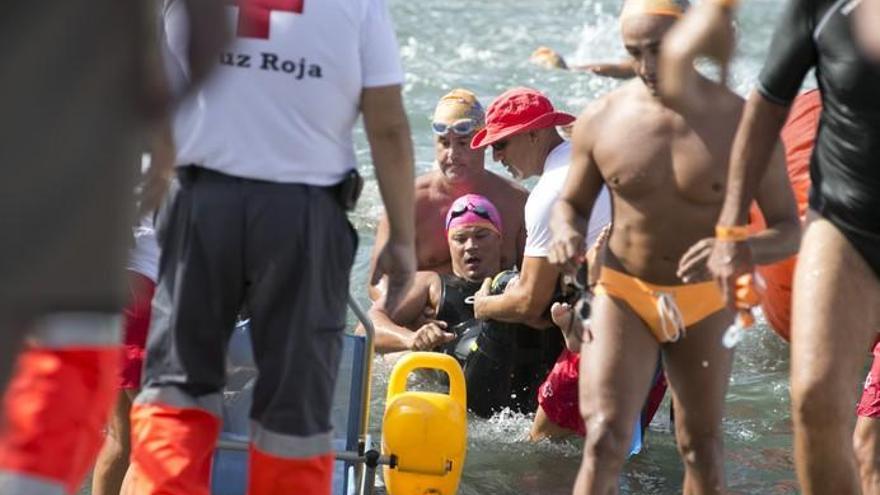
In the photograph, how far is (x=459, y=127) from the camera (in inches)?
372

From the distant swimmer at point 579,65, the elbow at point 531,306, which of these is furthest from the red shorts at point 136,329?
the distant swimmer at point 579,65

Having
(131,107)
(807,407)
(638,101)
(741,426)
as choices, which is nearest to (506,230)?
(741,426)

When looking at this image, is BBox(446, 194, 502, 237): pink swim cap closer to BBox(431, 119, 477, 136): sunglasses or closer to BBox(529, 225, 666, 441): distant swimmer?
BBox(431, 119, 477, 136): sunglasses

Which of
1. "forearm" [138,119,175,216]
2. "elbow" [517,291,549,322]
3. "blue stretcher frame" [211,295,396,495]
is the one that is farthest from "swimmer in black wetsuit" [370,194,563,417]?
"forearm" [138,119,175,216]

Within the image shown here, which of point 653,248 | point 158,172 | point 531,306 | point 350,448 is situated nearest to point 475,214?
point 531,306

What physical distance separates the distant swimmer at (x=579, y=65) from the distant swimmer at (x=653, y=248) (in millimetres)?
9729

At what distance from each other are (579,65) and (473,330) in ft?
31.6

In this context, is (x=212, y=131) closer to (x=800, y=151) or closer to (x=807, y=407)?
(x=807, y=407)

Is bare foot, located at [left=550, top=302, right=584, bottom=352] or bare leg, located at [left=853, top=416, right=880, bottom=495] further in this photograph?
bare foot, located at [left=550, top=302, right=584, bottom=352]

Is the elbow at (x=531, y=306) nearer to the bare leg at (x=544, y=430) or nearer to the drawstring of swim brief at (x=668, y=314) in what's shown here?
the bare leg at (x=544, y=430)

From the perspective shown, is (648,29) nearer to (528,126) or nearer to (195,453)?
(195,453)

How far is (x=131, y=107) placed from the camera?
373cm

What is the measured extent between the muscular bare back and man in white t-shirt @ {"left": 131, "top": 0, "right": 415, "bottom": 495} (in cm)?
96

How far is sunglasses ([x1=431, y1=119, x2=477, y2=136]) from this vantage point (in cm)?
941
